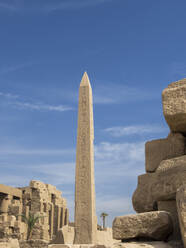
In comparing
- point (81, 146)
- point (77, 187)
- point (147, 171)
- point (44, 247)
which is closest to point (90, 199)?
point (77, 187)

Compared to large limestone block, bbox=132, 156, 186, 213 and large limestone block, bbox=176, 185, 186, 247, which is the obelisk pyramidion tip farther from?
large limestone block, bbox=176, 185, 186, 247

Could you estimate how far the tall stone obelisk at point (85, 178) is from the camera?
10.7 m

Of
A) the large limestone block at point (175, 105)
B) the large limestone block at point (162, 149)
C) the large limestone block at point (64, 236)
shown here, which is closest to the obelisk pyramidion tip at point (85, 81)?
the large limestone block at point (162, 149)

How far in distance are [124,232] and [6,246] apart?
12.1 meters

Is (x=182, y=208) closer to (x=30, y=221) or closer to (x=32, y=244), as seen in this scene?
(x=32, y=244)

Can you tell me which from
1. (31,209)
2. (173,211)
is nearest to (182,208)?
(173,211)

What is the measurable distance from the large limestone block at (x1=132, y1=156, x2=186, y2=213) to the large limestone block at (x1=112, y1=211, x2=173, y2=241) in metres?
0.28

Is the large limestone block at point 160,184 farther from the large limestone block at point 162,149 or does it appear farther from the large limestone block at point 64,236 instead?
the large limestone block at point 64,236

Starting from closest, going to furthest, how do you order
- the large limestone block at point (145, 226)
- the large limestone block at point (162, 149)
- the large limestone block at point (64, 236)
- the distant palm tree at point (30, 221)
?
the large limestone block at point (145, 226) < the large limestone block at point (162, 149) < the large limestone block at point (64, 236) < the distant palm tree at point (30, 221)

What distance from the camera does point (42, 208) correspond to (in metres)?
28.7

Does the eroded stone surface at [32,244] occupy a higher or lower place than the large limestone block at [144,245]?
higher

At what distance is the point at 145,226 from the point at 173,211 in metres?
0.36

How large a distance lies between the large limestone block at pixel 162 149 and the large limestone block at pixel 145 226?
2.36ft

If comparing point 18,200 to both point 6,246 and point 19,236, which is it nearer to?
point 19,236
